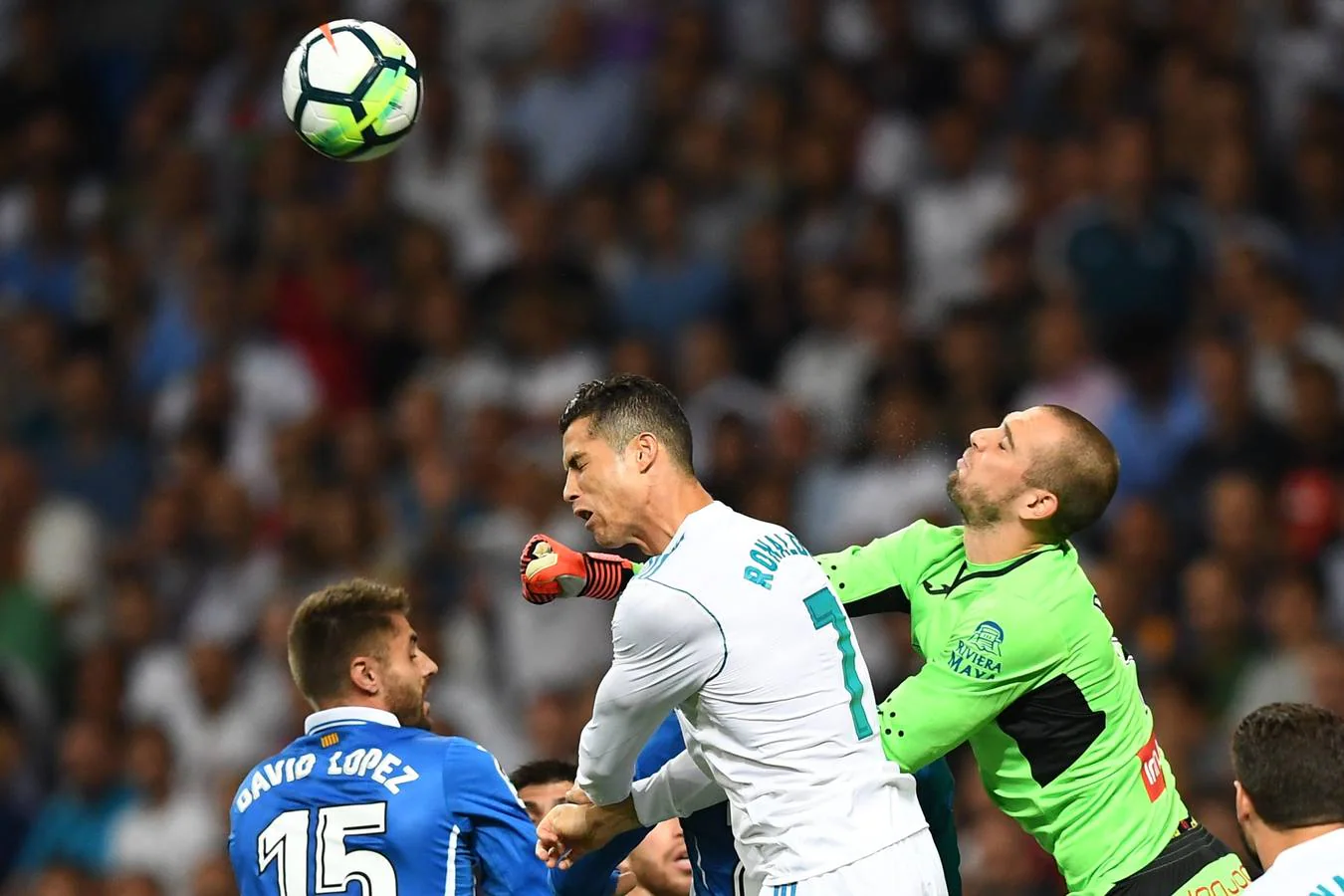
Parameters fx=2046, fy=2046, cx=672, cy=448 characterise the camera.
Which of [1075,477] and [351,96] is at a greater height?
[351,96]

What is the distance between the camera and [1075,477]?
16.0 ft

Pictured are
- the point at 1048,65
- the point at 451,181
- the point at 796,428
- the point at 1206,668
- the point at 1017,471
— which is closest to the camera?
the point at 1017,471

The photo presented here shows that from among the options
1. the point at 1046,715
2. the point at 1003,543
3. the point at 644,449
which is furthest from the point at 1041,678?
the point at 644,449

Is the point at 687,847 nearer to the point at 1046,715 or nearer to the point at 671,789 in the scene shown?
the point at 671,789

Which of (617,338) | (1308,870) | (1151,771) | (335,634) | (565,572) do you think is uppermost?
(617,338)

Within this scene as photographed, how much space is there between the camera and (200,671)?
995cm

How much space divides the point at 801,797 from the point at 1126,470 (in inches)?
198

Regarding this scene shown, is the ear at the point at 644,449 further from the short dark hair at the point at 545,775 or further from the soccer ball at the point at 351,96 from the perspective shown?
the soccer ball at the point at 351,96

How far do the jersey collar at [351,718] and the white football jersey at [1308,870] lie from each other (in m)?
2.08

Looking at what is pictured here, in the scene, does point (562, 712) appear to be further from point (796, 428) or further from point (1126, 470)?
point (1126, 470)

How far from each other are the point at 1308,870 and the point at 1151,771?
0.70 metres

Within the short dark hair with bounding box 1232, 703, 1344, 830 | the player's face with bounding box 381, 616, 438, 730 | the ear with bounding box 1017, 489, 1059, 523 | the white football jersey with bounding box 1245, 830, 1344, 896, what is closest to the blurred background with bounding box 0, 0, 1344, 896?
the ear with bounding box 1017, 489, 1059, 523

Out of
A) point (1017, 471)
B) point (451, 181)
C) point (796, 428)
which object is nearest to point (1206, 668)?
point (796, 428)

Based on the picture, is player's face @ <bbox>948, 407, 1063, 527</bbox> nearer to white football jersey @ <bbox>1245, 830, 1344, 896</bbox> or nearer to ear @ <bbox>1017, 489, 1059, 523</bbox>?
ear @ <bbox>1017, 489, 1059, 523</bbox>
